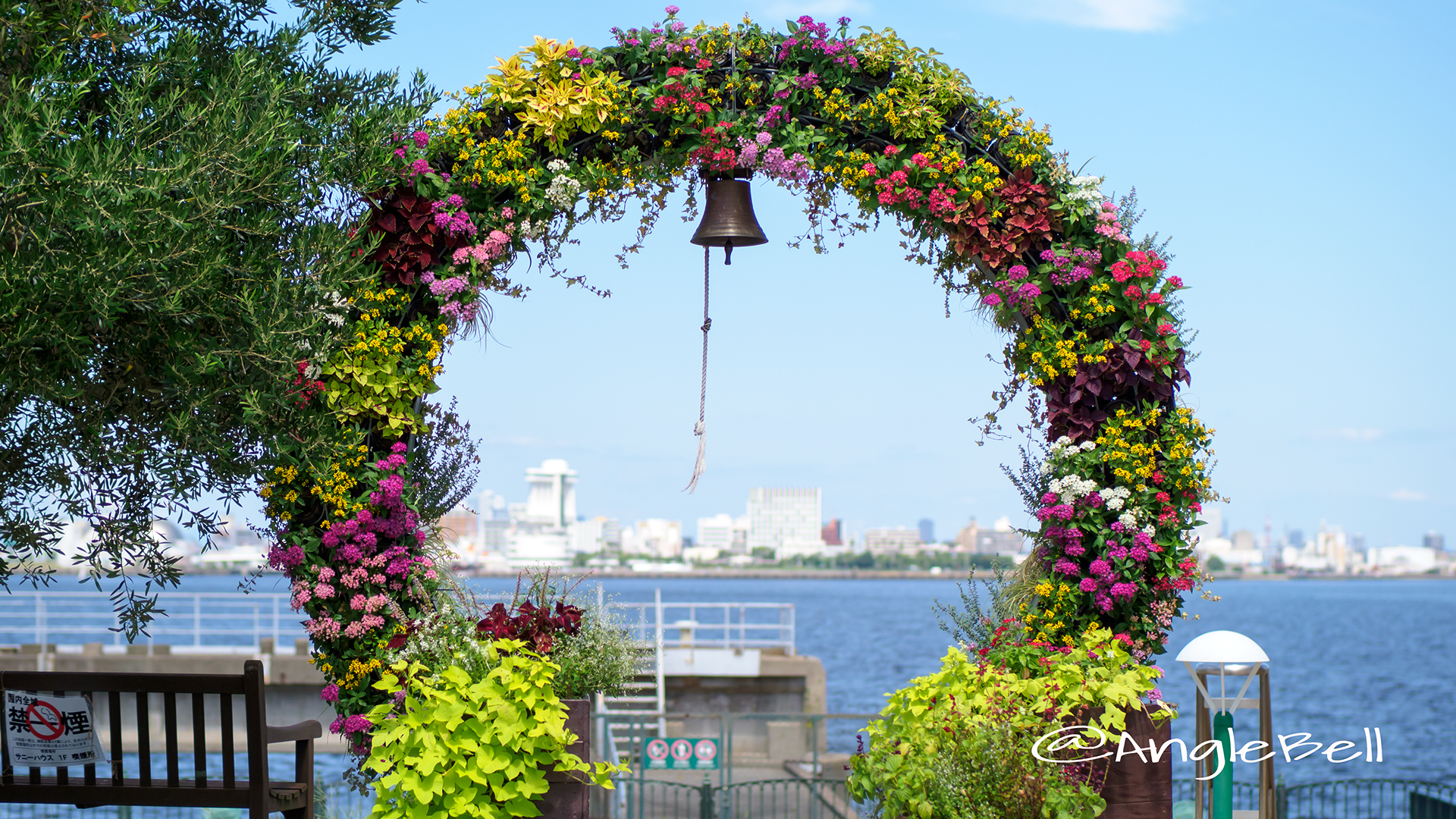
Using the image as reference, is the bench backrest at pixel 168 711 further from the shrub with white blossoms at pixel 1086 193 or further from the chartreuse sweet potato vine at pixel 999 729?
the shrub with white blossoms at pixel 1086 193

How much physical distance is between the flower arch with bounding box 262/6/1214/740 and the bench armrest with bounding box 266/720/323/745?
0.61 meters

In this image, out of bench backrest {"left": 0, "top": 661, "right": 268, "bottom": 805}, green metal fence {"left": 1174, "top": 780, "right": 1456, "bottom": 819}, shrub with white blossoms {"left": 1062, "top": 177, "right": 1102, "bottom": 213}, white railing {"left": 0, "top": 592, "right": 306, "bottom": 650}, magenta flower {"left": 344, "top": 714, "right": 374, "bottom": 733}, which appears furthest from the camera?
white railing {"left": 0, "top": 592, "right": 306, "bottom": 650}

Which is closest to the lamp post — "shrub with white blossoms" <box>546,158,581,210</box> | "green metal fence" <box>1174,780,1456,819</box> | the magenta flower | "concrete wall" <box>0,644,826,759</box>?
"green metal fence" <box>1174,780,1456,819</box>

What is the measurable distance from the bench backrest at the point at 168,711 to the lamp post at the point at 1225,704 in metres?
4.13

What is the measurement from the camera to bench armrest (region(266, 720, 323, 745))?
4762mm

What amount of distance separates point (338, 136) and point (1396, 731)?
3593 centimetres

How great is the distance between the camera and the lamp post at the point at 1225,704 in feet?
18.5

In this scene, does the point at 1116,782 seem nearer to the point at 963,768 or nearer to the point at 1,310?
the point at 963,768

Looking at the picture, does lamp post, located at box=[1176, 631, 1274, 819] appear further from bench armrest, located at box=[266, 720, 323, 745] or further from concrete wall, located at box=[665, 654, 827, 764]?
Result: concrete wall, located at box=[665, 654, 827, 764]

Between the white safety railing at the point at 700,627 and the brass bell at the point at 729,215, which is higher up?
the brass bell at the point at 729,215

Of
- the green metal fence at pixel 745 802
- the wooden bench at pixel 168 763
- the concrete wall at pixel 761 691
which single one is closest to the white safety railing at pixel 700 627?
the concrete wall at pixel 761 691

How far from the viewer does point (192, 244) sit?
444 cm

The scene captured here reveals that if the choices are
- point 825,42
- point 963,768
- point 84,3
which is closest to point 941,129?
point 825,42

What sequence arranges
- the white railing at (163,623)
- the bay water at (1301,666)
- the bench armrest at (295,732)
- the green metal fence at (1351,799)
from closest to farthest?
the bench armrest at (295,732), the green metal fence at (1351,799), the white railing at (163,623), the bay water at (1301,666)
